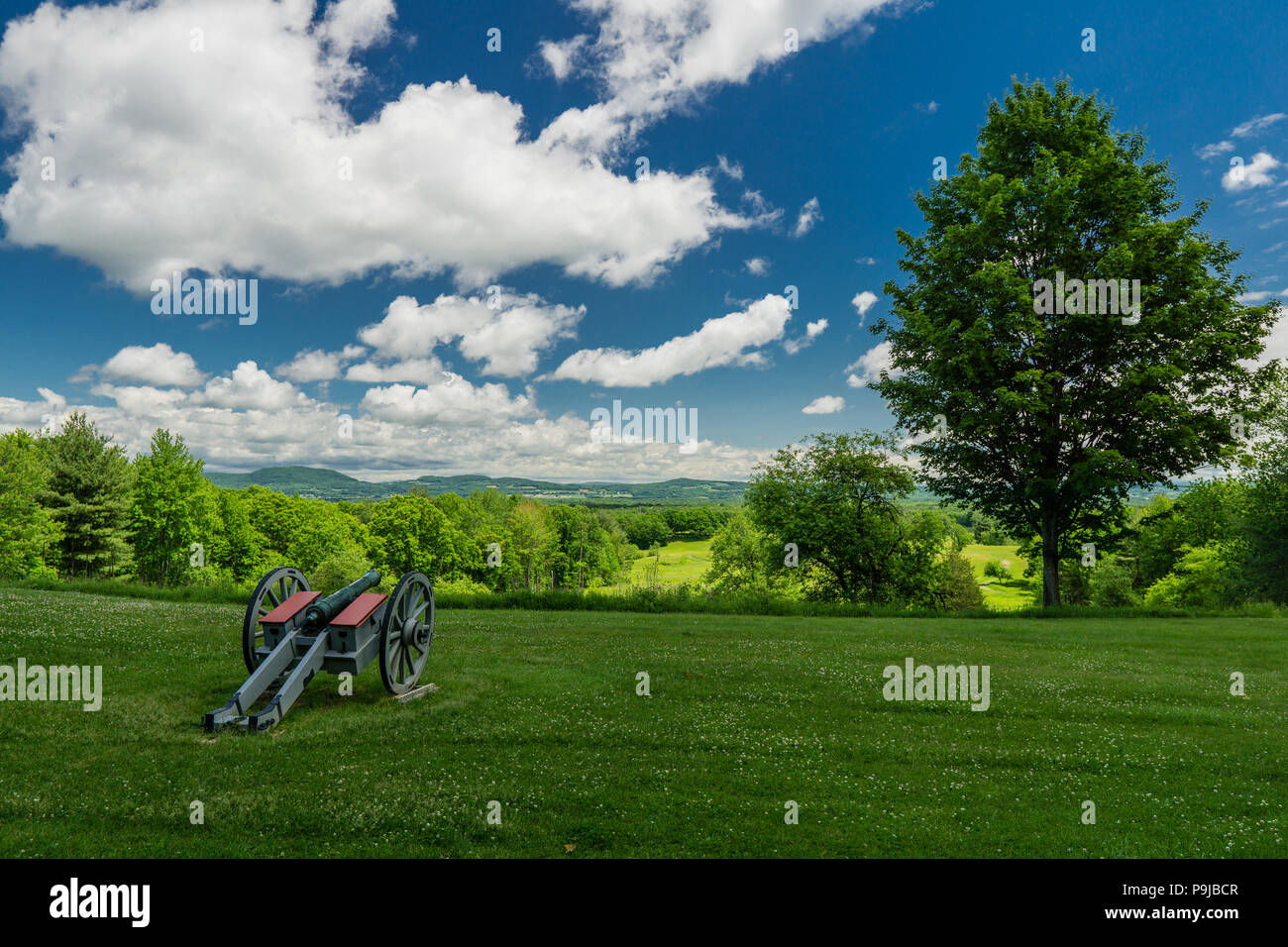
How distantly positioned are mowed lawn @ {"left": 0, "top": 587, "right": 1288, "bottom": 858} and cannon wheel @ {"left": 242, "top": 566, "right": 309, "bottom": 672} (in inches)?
38.1

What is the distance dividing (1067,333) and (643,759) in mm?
21385

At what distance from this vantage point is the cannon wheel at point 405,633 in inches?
366

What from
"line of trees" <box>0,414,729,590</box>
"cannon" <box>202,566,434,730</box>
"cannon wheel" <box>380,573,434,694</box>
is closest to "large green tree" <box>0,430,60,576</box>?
"line of trees" <box>0,414,729,590</box>

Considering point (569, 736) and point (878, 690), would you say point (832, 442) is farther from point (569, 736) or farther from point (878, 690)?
point (569, 736)

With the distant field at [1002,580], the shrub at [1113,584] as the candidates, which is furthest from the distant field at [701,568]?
the shrub at [1113,584]

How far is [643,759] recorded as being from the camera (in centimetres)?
738

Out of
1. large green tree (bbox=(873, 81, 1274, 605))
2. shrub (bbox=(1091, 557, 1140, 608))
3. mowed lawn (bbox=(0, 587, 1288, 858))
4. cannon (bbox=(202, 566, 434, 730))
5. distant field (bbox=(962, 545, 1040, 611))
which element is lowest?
distant field (bbox=(962, 545, 1040, 611))

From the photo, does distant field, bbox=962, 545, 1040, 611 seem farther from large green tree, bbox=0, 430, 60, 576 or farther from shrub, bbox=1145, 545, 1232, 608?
large green tree, bbox=0, 430, 60, 576

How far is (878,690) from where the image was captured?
420 inches

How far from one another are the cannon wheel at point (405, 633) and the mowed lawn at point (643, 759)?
0.57m

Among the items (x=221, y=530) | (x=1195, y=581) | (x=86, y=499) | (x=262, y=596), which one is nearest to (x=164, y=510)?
(x=86, y=499)

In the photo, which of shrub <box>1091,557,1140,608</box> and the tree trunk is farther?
shrub <box>1091,557,1140,608</box>

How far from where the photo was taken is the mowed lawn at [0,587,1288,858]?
551cm
